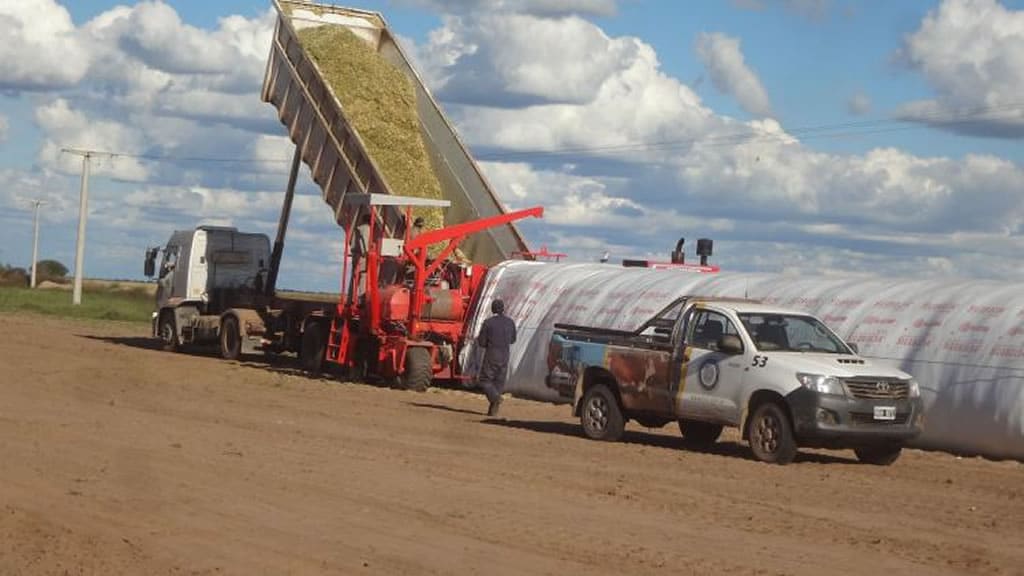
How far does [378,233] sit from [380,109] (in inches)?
101

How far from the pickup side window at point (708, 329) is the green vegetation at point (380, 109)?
11.3 m

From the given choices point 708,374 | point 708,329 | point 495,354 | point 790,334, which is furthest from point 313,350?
point 790,334

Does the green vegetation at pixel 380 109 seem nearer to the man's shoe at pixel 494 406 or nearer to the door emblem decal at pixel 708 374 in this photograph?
the man's shoe at pixel 494 406

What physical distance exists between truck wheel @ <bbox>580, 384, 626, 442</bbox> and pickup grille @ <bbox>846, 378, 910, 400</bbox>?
3326mm

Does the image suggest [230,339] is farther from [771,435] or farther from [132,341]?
[771,435]

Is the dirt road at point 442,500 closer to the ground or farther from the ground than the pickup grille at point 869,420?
closer to the ground

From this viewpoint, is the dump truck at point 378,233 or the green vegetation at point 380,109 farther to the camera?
the green vegetation at point 380,109

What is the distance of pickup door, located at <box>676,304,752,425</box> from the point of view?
18.7m

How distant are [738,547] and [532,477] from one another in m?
4.06

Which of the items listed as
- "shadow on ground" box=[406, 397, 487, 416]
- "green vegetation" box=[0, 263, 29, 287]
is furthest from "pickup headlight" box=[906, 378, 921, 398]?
"green vegetation" box=[0, 263, 29, 287]

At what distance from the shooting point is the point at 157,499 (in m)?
13.4

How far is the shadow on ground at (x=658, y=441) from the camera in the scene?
765 inches

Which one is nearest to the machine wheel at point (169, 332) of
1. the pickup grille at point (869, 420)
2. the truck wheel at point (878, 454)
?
A: the truck wheel at point (878, 454)

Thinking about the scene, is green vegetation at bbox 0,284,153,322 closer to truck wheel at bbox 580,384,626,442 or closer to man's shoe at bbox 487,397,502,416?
man's shoe at bbox 487,397,502,416
